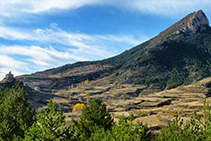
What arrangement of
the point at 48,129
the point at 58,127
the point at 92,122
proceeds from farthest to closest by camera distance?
1. the point at 92,122
2. the point at 58,127
3. the point at 48,129

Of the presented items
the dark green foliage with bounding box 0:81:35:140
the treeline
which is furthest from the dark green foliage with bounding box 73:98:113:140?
the dark green foliage with bounding box 0:81:35:140

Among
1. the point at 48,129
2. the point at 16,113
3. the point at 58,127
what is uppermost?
the point at 16,113

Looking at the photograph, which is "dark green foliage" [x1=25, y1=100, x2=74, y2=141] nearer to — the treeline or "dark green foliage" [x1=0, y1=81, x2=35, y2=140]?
the treeline

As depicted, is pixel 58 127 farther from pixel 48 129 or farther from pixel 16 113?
pixel 16 113

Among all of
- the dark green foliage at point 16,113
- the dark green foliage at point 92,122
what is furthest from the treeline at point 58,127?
the dark green foliage at point 92,122

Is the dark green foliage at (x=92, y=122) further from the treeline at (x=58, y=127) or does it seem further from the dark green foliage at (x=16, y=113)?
the dark green foliage at (x=16, y=113)

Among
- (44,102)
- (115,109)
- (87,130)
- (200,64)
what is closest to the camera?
(87,130)

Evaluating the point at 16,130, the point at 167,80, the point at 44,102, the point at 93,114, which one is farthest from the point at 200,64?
the point at 16,130

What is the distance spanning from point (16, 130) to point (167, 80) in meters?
181

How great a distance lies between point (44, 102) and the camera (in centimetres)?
11238

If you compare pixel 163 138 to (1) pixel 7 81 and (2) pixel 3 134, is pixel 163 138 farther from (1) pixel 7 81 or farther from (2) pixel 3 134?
(1) pixel 7 81

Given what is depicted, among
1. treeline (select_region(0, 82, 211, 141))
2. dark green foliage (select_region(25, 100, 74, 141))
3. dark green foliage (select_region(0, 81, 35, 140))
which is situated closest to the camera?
dark green foliage (select_region(25, 100, 74, 141))

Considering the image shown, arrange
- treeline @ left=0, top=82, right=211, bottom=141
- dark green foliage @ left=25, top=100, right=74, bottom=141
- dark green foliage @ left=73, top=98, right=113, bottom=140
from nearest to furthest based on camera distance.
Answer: dark green foliage @ left=25, top=100, right=74, bottom=141 < treeline @ left=0, top=82, right=211, bottom=141 < dark green foliage @ left=73, top=98, right=113, bottom=140

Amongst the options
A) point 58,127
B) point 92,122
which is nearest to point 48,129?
point 58,127
